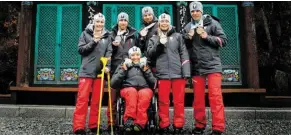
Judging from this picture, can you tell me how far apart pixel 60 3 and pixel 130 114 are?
5.07 m

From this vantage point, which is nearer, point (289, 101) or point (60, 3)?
point (289, 101)

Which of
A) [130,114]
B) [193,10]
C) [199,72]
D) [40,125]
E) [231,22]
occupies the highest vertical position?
[231,22]

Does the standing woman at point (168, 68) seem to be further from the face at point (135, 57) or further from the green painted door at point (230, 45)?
the green painted door at point (230, 45)

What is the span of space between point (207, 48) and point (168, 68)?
24.4 inches

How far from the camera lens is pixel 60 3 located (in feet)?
26.3

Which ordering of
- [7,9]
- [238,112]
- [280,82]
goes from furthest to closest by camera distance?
[7,9] → [280,82] → [238,112]

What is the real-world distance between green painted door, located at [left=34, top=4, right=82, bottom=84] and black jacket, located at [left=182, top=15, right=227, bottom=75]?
4165mm

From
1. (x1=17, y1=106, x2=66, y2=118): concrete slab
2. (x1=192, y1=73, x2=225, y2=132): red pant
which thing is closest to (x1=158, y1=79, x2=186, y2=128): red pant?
(x1=192, y1=73, x2=225, y2=132): red pant

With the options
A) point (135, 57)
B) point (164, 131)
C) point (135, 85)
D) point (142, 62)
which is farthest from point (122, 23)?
point (164, 131)

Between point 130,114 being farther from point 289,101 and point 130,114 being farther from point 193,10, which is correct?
point 289,101

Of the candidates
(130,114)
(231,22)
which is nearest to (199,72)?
(130,114)

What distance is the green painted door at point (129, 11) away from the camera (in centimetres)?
792

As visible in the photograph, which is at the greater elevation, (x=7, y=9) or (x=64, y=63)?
(x=7, y=9)

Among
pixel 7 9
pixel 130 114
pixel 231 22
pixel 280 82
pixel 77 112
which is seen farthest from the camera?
pixel 7 9
